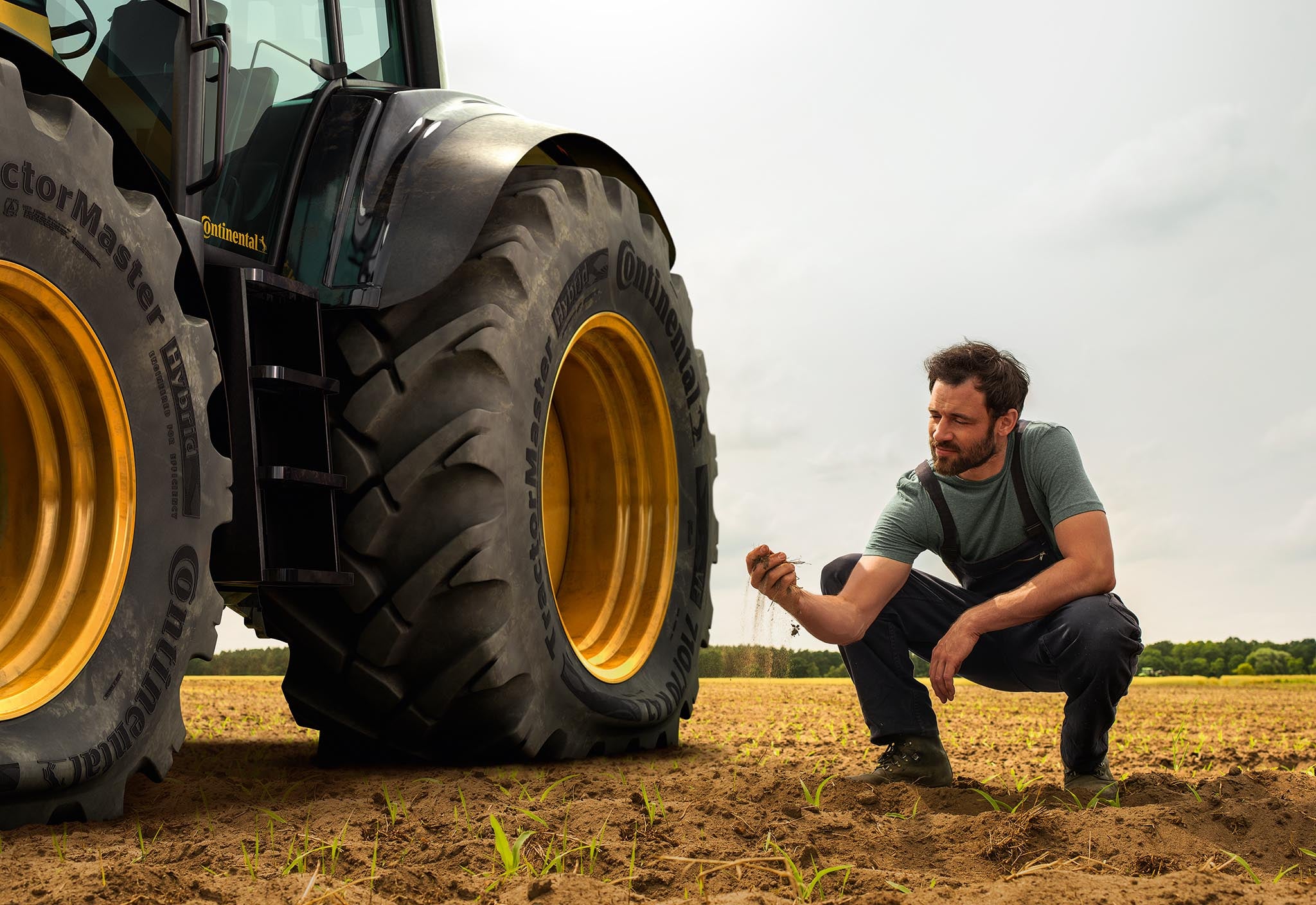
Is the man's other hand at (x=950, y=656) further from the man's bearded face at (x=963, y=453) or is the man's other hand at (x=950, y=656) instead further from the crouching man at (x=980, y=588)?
the man's bearded face at (x=963, y=453)

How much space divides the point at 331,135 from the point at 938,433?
6.43ft

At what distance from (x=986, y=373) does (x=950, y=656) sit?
0.82m

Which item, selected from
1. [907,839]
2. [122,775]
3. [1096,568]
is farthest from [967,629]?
[122,775]

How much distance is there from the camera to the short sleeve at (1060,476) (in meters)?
3.43

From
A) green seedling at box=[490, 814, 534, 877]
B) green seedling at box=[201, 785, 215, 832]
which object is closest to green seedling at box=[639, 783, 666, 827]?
green seedling at box=[490, 814, 534, 877]

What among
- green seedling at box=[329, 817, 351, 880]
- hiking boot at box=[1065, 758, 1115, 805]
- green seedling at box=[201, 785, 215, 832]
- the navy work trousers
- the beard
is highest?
the beard

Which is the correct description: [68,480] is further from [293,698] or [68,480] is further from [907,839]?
[907,839]

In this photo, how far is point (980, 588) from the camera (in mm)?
3799

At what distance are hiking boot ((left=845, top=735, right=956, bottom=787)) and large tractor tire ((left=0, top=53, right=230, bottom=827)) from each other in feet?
6.15

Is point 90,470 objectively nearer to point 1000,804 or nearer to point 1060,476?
point 1000,804

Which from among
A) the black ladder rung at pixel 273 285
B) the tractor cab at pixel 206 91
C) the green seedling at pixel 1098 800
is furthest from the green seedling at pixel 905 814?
the tractor cab at pixel 206 91

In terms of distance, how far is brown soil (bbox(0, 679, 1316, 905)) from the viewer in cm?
191

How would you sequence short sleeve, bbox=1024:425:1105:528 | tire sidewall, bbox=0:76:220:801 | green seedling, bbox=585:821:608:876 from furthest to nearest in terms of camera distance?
1. short sleeve, bbox=1024:425:1105:528
2. tire sidewall, bbox=0:76:220:801
3. green seedling, bbox=585:821:608:876

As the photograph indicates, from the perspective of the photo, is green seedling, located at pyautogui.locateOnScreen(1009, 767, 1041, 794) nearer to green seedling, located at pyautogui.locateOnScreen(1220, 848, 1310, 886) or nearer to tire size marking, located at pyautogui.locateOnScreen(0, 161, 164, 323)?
green seedling, located at pyautogui.locateOnScreen(1220, 848, 1310, 886)
